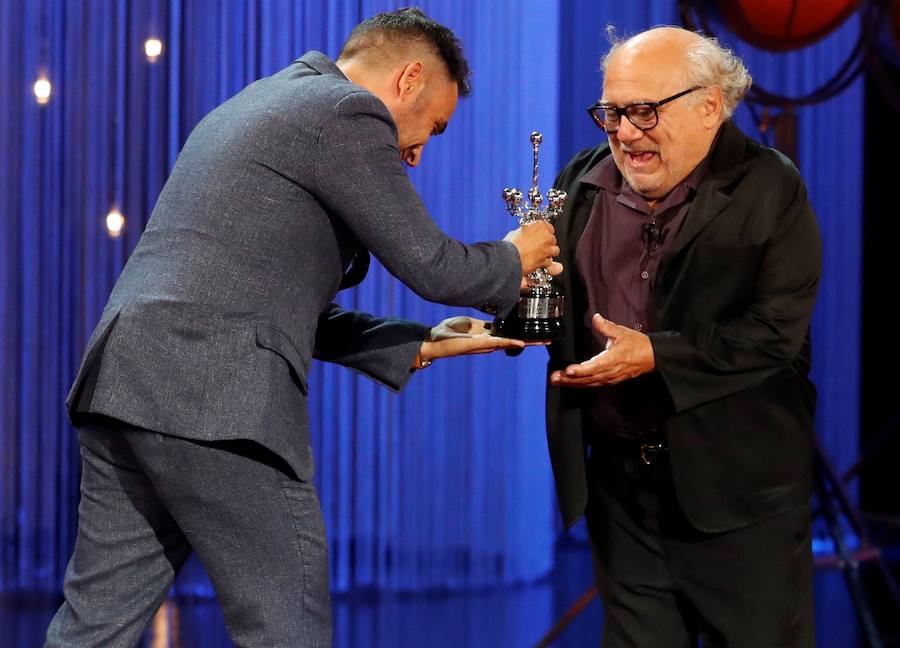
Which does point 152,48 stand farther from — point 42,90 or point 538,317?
point 538,317

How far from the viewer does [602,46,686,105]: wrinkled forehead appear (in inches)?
83.0

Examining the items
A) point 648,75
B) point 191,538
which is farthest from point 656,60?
point 191,538

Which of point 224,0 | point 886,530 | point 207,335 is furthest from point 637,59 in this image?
point 886,530

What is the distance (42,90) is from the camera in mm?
3705

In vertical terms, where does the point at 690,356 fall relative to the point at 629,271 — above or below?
below

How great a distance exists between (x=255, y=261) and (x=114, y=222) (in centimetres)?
203

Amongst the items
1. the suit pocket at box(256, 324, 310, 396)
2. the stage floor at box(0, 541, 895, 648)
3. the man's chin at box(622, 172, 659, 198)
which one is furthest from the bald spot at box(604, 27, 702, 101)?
the stage floor at box(0, 541, 895, 648)

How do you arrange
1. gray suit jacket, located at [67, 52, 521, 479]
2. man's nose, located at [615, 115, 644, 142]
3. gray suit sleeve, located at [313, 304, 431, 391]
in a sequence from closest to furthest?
1. gray suit jacket, located at [67, 52, 521, 479]
2. man's nose, located at [615, 115, 644, 142]
3. gray suit sleeve, located at [313, 304, 431, 391]

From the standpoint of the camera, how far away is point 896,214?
4.86 metres

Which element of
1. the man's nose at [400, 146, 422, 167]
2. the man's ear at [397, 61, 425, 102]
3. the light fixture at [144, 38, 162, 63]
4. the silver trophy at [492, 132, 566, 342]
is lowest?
the silver trophy at [492, 132, 566, 342]

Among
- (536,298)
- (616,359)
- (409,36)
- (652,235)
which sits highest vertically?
(409,36)

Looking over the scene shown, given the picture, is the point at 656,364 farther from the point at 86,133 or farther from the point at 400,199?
the point at 86,133

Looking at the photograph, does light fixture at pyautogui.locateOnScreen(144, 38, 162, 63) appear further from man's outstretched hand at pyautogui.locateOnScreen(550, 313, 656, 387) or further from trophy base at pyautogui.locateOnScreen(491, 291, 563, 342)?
man's outstretched hand at pyautogui.locateOnScreen(550, 313, 656, 387)

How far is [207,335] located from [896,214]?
3777 millimetres
